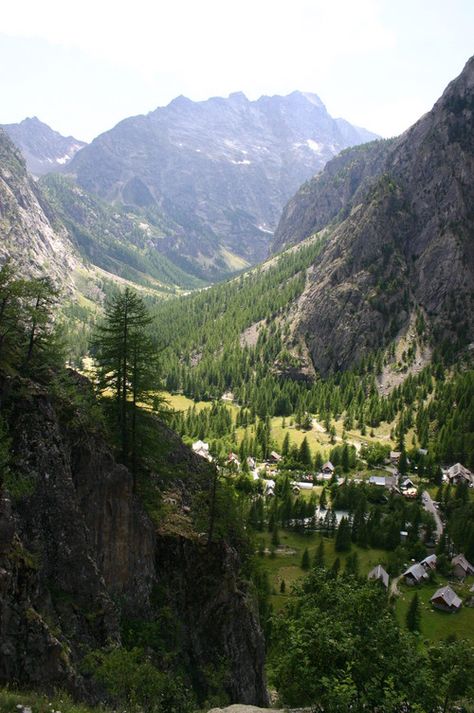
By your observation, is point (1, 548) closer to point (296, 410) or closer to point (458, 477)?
point (458, 477)

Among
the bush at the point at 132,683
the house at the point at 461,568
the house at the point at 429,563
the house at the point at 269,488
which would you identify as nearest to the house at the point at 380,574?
the house at the point at 429,563

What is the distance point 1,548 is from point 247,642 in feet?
85.8

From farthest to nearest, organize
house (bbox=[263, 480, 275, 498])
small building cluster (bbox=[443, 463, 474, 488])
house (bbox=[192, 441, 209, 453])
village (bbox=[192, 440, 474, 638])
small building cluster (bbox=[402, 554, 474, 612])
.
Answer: house (bbox=[192, 441, 209, 453]), small building cluster (bbox=[443, 463, 474, 488]), house (bbox=[263, 480, 275, 498]), village (bbox=[192, 440, 474, 638]), small building cluster (bbox=[402, 554, 474, 612])

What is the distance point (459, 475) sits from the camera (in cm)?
12431

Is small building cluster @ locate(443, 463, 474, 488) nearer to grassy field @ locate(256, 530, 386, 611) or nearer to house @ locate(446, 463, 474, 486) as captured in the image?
house @ locate(446, 463, 474, 486)

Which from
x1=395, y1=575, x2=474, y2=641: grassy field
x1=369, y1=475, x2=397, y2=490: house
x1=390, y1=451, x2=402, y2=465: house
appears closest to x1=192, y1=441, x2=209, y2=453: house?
x1=369, y1=475, x2=397, y2=490: house

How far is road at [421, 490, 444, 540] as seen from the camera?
104 metres

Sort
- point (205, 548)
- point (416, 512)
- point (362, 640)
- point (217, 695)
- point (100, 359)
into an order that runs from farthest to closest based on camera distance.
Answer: point (416, 512) → point (205, 548) → point (100, 359) → point (217, 695) → point (362, 640)

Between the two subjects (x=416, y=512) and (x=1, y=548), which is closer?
(x=1, y=548)

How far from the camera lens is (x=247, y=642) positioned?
42469mm

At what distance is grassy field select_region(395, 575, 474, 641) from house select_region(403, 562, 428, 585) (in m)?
1.16

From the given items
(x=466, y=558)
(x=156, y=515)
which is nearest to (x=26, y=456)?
(x=156, y=515)

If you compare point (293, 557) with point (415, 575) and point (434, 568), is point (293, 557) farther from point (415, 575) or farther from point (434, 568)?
point (434, 568)

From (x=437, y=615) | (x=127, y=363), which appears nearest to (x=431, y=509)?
(x=437, y=615)
